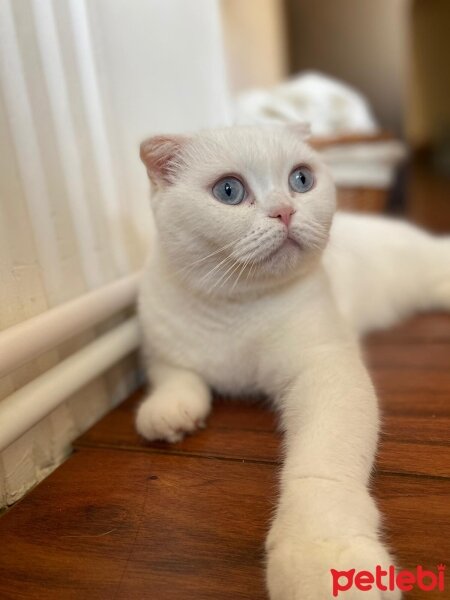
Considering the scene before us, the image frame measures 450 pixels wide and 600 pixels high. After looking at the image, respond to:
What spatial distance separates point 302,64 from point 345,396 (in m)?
3.49

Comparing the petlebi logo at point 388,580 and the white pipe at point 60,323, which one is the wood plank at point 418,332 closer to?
the white pipe at point 60,323

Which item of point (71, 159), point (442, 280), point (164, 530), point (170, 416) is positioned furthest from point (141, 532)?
point (442, 280)

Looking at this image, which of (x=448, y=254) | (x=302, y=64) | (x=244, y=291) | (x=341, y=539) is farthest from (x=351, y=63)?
(x=341, y=539)

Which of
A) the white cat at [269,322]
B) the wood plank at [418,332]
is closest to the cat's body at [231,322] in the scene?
the white cat at [269,322]

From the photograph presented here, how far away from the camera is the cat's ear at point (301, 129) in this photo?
3.47ft

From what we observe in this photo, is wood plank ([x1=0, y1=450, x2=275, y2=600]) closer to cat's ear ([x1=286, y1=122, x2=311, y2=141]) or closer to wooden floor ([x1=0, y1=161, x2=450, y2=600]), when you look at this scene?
wooden floor ([x1=0, y1=161, x2=450, y2=600])

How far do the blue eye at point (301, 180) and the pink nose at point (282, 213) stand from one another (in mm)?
104

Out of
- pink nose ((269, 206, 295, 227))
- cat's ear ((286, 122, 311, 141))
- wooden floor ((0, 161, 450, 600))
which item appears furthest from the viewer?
cat's ear ((286, 122, 311, 141))

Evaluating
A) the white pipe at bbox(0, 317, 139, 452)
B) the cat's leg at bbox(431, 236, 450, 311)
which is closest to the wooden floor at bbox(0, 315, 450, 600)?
the white pipe at bbox(0, 317, 139, 452)

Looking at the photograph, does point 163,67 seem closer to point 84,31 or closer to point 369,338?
point 84,31

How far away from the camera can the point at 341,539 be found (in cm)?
61

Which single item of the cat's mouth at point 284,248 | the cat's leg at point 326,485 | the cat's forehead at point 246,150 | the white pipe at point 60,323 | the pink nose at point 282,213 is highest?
the cat's forehead at point 246,150

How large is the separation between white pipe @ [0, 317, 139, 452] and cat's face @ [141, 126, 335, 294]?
11.1 inches

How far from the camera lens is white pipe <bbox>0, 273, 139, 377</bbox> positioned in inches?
33.2
